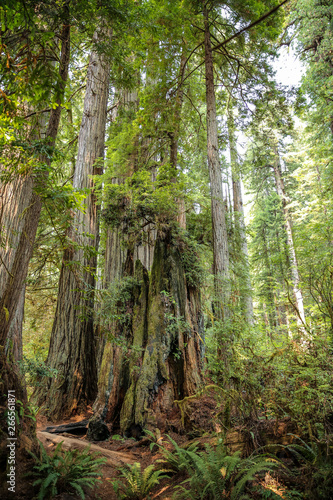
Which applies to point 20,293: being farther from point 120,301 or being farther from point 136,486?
point 120,301

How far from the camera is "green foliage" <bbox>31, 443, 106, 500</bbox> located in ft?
9.31

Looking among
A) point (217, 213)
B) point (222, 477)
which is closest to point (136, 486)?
point (222, 477)

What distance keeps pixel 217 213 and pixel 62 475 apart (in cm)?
592

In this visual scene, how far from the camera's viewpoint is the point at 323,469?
267cm

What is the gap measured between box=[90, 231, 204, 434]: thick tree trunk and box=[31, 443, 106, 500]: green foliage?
1.99 metres

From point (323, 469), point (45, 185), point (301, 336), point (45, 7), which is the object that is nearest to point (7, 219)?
Result: point (45, 185)

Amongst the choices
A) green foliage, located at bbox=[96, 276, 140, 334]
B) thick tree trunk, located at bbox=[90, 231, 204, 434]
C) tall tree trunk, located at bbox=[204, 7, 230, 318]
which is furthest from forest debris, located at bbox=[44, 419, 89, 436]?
tall tree trunk, located at bbox=[204, 7, 230, 318]

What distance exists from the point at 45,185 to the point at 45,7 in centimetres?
233

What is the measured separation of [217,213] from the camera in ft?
24.1

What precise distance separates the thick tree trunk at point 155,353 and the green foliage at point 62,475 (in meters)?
1.99

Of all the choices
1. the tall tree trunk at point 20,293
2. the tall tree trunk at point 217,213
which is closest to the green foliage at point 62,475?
the tall tree trunk at point 20,293

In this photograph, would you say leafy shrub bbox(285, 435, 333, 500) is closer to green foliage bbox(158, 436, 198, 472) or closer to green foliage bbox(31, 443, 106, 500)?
green foliage bbox(158, 436, 198, 472)

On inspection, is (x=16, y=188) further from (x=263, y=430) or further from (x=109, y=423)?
(x=263, y=430)

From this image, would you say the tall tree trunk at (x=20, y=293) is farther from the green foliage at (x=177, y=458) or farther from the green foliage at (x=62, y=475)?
the green foliage at (x=177, y=458)
